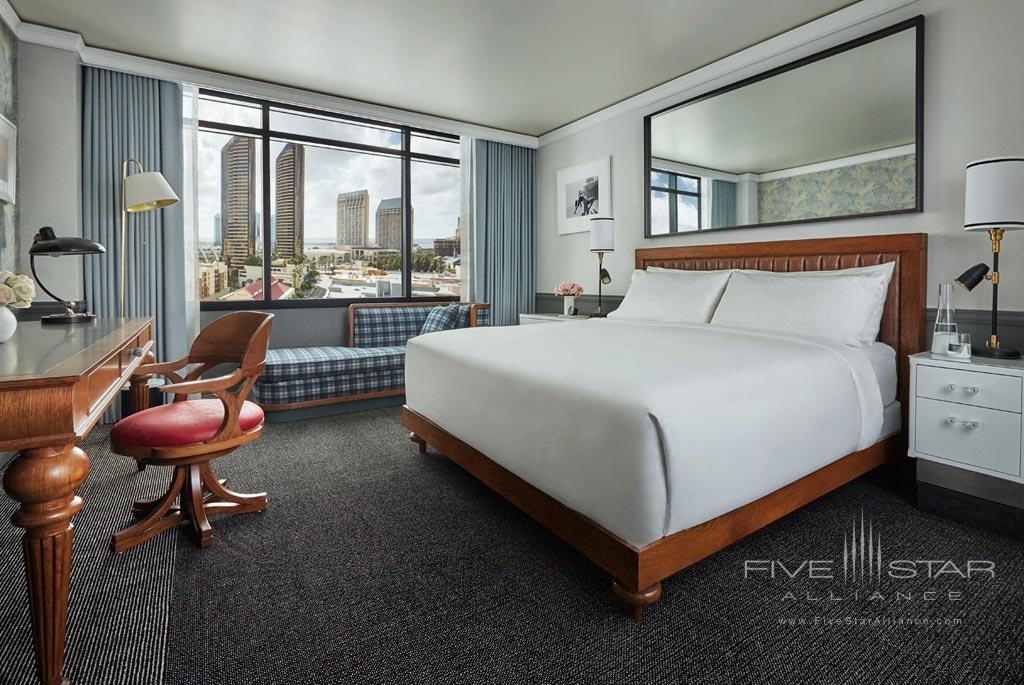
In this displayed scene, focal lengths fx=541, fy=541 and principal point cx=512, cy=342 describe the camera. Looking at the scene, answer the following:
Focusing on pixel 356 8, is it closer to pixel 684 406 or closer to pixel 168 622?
pixel 684 406

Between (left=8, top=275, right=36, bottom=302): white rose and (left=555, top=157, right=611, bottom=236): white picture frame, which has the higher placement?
(left=555, top=157, right=611, bottom=236): white picture frame

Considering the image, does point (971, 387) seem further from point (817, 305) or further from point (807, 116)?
point (807, 116)

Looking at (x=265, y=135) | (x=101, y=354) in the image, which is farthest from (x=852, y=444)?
(x=265, y=135)

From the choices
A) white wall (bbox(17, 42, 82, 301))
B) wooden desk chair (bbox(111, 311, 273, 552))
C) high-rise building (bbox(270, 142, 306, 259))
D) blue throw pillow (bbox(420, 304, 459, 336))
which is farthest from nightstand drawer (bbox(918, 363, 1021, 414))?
white wall (bbox(17, 42, 82, 301))

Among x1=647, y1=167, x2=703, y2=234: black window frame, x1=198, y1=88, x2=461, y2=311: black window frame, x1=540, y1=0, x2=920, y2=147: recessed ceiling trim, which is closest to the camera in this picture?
x1=540, y1=0, x2=920, y2=147: recessed ceiling trim

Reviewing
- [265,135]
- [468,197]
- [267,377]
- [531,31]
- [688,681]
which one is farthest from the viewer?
[468,197]

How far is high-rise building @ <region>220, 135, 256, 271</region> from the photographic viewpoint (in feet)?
15.2

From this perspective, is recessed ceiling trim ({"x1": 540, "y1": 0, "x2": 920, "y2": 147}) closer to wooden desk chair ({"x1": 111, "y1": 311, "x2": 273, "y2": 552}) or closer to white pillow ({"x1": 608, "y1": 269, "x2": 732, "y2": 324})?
white pillow ({"x1": 608, "y1": 269, "x2": 732, "y2": 324})

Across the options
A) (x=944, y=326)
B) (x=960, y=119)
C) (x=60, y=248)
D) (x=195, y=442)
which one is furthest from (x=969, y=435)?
(x=60, y=248)

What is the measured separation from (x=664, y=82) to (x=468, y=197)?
2218 mm

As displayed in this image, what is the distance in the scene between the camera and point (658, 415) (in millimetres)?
1607

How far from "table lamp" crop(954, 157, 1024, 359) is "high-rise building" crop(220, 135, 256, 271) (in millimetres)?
4921

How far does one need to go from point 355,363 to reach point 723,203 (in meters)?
3.08

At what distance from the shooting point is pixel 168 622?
5.50 feet
